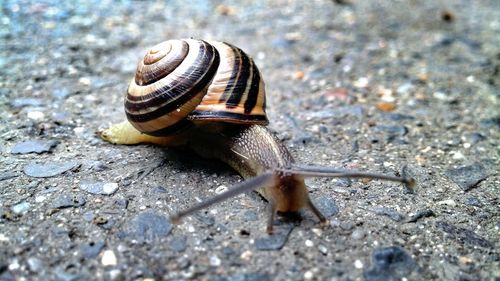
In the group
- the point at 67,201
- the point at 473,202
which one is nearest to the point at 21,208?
the point at 67,201

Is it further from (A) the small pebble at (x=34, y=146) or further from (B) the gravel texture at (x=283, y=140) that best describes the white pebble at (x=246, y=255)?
(A) the small pebble at (x=34, y=146)

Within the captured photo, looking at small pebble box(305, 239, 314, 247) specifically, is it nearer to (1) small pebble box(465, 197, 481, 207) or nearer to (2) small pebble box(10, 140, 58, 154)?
(1) small pebble box(465, 197, 481, 207)

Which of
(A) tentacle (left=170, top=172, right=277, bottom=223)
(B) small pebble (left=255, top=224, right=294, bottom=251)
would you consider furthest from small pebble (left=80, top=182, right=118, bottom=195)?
(B) small pebble (left=255, top=224, right=294, bottom=251)

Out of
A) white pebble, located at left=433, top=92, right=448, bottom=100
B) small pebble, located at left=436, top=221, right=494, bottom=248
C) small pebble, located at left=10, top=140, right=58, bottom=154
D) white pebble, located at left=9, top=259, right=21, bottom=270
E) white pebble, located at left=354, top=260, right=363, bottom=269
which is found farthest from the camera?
white pebble, located at left=433, top=92, right=448, bottom=100

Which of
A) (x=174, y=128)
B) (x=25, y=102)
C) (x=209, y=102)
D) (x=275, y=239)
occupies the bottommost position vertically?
(x=275, y=239)

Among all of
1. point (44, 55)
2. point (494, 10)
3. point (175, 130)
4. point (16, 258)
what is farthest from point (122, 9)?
point (494, 10)

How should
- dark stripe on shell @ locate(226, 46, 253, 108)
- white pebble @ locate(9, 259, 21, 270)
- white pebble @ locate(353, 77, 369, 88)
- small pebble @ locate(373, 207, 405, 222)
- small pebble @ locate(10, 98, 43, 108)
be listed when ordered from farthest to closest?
white pebble @ locate(353, 77, 369, 88), small pebble @ locate(10, 98, 43, 108), dark stripe on shell @ locate(226, 46, 253, 108), small pebble @ locate(373, 207, 405, 222), white pebble @ locate(9, 259, 21, 270)

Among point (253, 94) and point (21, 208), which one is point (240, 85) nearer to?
point (253, 94)
